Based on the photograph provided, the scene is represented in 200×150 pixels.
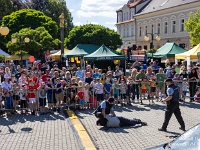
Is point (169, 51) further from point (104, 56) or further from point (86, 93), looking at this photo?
point (86, 93)

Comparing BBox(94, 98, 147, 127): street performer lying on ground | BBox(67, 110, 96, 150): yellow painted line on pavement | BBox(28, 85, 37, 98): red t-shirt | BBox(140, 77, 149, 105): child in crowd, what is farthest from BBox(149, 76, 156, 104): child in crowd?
BBox(28, 85, 37, 98): red t-shirt

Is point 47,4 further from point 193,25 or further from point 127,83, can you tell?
point 127,83

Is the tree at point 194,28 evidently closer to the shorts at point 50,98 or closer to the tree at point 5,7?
the shorts at point 50,98

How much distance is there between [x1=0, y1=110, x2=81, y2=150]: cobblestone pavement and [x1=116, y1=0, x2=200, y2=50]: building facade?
36234 mm

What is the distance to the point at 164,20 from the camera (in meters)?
50.6

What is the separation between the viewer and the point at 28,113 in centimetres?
1283

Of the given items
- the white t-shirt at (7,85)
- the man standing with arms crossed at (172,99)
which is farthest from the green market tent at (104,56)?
the man standing with arms crossed at (172,99)

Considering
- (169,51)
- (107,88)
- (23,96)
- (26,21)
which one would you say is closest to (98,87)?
(107,88)

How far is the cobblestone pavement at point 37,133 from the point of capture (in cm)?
849

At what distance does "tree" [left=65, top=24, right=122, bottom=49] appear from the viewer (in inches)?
1410

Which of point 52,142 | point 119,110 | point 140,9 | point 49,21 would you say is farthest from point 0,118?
point 140,9

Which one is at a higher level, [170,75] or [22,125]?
[170,75]

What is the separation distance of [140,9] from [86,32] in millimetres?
25343

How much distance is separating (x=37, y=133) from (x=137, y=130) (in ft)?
10.5
